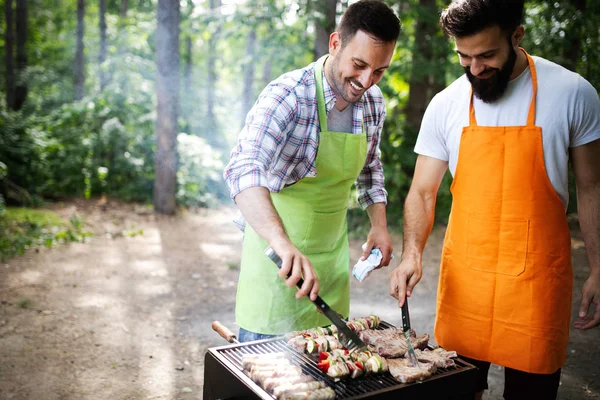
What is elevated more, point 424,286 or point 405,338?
point 405,338

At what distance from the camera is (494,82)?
228 centimetres

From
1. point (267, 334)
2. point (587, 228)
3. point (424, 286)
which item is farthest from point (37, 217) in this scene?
point (587, 228)

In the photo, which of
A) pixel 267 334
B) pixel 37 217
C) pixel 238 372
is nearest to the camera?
pixel 238 372

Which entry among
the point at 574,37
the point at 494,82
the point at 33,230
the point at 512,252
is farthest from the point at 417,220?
the point at 33,230

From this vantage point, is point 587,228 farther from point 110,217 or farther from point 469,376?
point 110,217

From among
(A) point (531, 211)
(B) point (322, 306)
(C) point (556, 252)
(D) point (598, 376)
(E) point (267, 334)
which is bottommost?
(D) point (598, 376)

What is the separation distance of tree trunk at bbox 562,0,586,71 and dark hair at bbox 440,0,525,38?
20.3ft

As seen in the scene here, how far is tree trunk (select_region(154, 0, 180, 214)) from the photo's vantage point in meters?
8.84

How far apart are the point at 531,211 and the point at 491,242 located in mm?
214

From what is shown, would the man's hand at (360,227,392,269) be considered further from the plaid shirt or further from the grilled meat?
the plaid shirt

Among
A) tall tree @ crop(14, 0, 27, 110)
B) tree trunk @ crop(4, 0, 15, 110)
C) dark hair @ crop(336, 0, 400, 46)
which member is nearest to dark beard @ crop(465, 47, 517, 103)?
dark hair @ crop(336, 0, 400, 46)

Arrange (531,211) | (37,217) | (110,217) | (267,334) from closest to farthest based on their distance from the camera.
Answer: (531,211) → (267,334) → (37,217) → (110,217)

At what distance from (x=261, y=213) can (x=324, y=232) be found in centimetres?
64

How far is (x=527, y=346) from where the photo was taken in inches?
89.8
